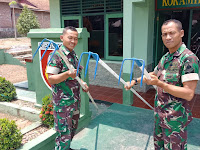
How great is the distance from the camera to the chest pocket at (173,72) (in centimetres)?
184

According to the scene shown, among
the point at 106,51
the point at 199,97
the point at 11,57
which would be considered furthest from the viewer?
the point at 11,57

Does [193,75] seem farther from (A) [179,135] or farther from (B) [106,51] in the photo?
(B) [106,51]

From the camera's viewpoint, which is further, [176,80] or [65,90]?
[65,90]

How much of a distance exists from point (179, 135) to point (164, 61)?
79 cm

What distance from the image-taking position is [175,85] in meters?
1.87

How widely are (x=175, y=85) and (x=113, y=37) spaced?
475cm

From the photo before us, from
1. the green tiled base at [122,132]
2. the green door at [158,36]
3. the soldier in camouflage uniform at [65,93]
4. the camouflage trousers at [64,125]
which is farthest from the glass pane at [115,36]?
the camouflage trousers at [64,125]


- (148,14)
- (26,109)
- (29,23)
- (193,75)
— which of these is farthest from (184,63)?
(29,23)

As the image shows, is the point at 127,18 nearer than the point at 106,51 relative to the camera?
Yes

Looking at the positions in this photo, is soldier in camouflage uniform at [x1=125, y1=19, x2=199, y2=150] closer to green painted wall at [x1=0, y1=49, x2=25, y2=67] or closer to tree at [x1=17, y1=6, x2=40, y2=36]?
green painted wall at [x1=0, y1=49, x2=25, y2=67]

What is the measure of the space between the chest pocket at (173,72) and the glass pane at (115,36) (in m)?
4.45

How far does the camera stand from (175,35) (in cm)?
176

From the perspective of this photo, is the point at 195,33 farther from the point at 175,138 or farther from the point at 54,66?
the point at 54,66

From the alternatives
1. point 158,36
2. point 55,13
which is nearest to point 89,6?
point 55,13
